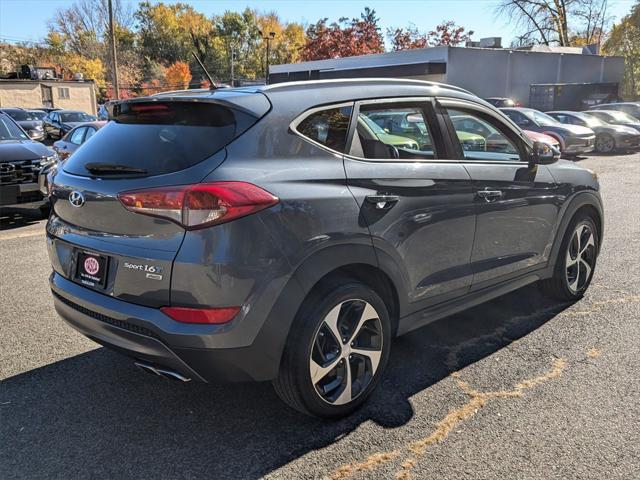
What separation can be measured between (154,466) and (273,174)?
4.84 ft

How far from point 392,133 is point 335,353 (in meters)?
1.60

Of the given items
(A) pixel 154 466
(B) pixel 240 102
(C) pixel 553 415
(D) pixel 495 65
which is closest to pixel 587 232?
(C) pixel 553 415

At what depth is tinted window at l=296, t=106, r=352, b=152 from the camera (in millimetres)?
2859

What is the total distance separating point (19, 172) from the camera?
7.66 m

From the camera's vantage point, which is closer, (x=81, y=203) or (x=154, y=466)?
(x=154, y=466)

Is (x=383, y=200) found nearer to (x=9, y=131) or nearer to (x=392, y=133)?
(x=392, y=133)

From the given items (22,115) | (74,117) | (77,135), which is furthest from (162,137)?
(74,117)

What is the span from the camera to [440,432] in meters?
2.87

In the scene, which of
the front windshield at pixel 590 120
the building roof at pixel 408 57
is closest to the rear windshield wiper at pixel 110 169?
the front windshield at pixel 590 120

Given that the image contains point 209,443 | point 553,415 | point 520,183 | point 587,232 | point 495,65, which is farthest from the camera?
point 495,65

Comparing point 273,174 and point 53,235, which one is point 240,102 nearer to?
point 273,174

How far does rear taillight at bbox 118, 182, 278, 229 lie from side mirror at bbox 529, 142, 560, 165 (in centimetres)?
251

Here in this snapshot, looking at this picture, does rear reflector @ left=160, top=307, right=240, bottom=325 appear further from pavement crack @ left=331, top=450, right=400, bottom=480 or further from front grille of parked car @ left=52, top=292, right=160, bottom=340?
pavement crack @ left=331, top=450, right=400, bottom=480

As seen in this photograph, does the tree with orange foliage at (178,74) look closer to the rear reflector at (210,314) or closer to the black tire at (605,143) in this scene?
the black tire at (605,143)
